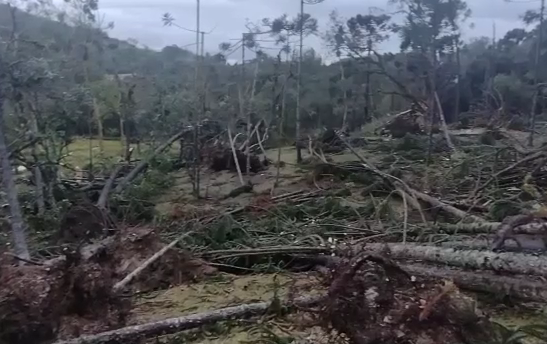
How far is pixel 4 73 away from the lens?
4.31 m

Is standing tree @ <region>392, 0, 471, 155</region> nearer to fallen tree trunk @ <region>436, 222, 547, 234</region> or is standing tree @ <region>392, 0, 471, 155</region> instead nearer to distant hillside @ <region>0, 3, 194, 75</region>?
distant hillside @ <region>0, 3, 194, 75</region>

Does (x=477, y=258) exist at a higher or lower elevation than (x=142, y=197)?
higher

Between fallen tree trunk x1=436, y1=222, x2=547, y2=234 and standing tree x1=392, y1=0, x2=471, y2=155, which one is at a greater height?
standing tree x1=392, y1=0, x2=471, y2=155

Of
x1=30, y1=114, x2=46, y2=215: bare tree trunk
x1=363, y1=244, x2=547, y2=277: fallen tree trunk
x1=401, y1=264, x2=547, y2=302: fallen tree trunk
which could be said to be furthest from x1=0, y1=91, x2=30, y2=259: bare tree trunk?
x1=401, y1=264, x2=547, y2=302: fallen tree trunk

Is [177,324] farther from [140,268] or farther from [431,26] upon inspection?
[431,26]

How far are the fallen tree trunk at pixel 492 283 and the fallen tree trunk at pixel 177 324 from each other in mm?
872

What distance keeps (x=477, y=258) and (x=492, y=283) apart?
17 centimetres

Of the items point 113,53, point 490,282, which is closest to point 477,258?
point 490,282

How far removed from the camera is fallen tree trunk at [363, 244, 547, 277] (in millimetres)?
3244

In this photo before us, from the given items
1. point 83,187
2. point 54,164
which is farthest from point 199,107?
point 54,164

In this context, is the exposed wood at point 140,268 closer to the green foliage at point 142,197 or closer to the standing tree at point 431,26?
the green foliage at point 142,197

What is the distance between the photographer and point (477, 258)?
137 inches

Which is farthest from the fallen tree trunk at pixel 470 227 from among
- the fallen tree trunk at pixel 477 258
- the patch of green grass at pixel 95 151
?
the patch of green grass at pixel 95 151

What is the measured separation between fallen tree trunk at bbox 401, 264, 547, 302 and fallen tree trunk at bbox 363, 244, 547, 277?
0.16 ft
